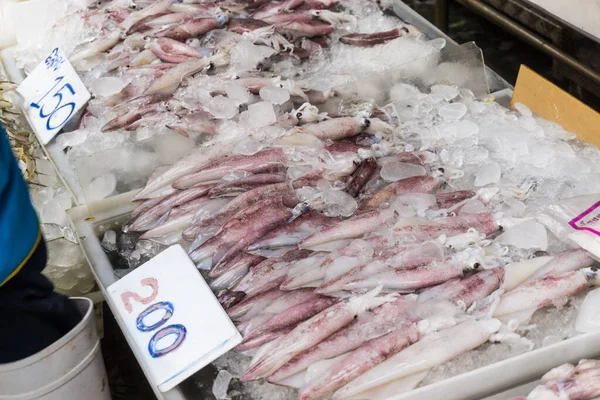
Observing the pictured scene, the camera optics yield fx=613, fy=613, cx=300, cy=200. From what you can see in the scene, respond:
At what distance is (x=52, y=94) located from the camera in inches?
132

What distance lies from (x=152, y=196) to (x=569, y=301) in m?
1.62

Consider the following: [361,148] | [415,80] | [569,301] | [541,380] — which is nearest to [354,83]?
[415,80]

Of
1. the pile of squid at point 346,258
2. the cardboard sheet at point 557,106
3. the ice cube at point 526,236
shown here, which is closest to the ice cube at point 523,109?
the cardboard sheet at point 557,106

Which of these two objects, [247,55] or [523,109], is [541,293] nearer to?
[523,109]

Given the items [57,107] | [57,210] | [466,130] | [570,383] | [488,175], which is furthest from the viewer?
[57,107]

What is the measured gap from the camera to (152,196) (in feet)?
8.38

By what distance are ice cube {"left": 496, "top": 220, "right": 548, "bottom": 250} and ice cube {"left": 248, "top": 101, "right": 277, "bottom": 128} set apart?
1162 millimetres

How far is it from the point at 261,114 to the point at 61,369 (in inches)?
52.8

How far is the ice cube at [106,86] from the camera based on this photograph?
3.21 m

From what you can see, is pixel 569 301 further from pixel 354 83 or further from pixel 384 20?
pixel 384 20

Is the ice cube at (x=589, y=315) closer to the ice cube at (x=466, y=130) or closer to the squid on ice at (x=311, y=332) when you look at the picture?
the squid on ice at (x=311, y=332)

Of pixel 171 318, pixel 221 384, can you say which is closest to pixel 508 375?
pixel 221 384

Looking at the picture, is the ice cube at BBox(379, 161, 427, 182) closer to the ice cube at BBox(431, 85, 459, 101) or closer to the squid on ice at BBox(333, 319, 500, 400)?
the ice cube at BBox(431, 85, 459, 101)

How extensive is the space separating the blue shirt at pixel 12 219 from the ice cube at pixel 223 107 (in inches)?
41.6
